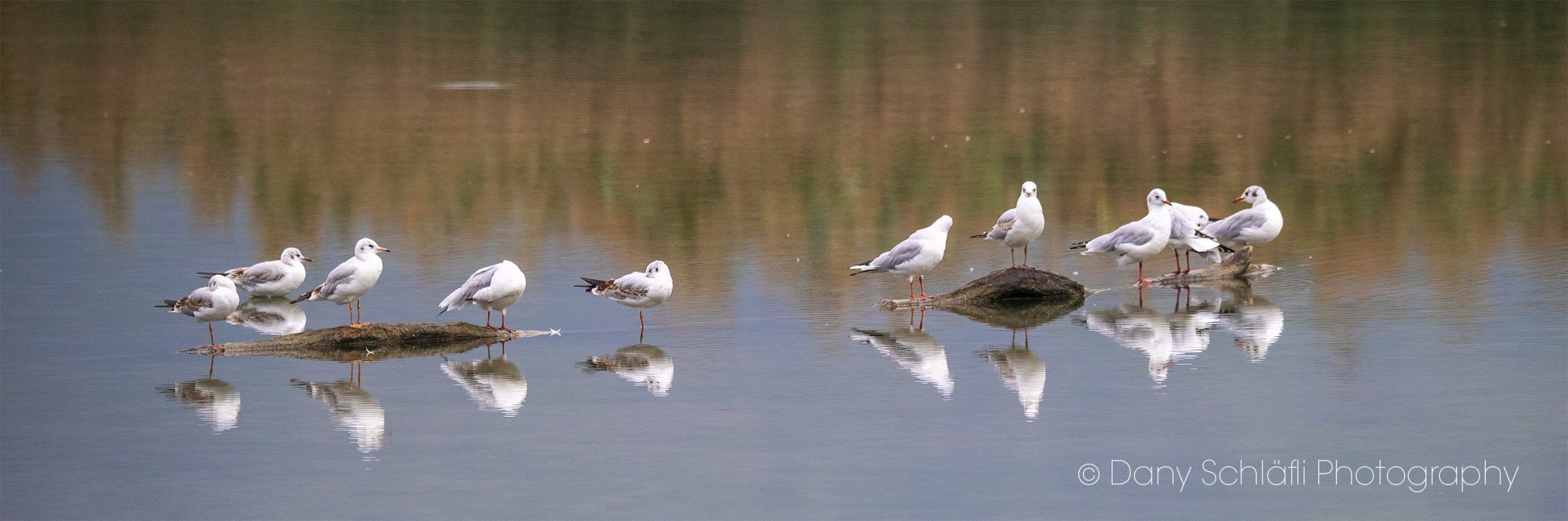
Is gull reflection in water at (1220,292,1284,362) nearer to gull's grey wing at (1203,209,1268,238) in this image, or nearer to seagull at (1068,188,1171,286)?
seagull at (1068,188,1171,286)

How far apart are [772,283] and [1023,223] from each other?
5.92 feet

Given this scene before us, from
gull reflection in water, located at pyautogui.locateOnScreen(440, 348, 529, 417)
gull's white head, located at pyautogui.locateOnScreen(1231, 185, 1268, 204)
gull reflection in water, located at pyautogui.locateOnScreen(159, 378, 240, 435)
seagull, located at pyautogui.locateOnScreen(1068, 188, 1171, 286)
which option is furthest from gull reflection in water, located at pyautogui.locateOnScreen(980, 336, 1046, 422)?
gull reflection in water, located at pyautogui.locateOnScreen(159, 378, 240, 435)

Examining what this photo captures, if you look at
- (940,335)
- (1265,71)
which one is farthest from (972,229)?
(1265,71)

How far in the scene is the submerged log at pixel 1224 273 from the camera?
13102 mm

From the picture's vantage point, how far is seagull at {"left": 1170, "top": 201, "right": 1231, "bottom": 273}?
13.1 m

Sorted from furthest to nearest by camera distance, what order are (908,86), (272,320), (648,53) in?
(648,53) → (908,86) → (272,320)

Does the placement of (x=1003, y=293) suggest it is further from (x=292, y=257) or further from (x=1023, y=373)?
(x=292, y=257)

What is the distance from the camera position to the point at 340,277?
10.9 m

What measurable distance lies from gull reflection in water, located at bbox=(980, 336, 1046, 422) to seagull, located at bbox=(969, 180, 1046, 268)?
1.86 metres

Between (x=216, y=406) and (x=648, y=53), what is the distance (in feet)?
74.7

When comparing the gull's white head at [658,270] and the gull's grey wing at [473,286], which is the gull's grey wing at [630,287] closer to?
the gull's white head at [658,270]

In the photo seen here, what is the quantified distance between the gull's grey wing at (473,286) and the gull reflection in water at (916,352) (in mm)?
2191

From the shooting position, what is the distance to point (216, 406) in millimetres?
9148

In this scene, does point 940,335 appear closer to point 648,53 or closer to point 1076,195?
point 1076,195
